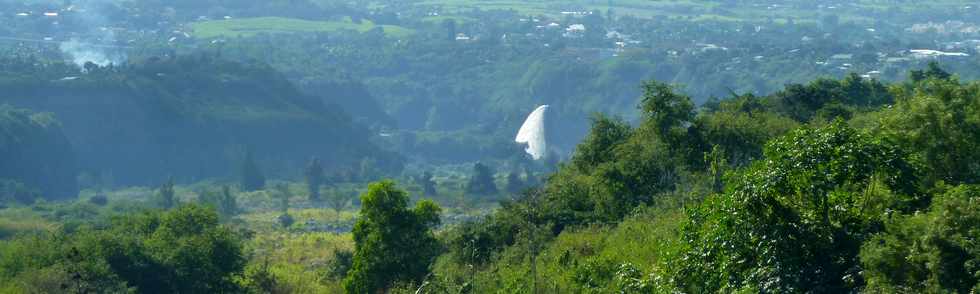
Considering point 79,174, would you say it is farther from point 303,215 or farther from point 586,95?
point 586,95

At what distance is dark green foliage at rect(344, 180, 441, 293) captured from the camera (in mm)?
28922

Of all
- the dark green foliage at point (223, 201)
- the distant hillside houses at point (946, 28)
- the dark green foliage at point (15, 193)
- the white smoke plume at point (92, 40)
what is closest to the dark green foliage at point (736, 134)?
the dark green foliage at point (223, 201)

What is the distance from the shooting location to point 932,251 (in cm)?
1466

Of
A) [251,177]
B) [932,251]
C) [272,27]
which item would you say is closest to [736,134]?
[932,251]

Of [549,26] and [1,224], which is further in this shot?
[549,26]

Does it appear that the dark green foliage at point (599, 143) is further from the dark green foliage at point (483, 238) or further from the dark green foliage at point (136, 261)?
the dark green foliage at point (136, 261)

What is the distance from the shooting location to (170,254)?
1240 inches

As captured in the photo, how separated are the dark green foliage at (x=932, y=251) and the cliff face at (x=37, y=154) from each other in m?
69.4

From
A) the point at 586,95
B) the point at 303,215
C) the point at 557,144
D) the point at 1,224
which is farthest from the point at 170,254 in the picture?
the point at 586,95

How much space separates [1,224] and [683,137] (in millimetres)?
30404

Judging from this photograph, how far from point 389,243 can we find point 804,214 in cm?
1381

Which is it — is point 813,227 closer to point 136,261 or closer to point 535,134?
point 136,261

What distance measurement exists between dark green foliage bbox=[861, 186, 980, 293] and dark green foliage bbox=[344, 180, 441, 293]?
14280 mm

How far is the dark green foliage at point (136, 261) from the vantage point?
28.6 metres
